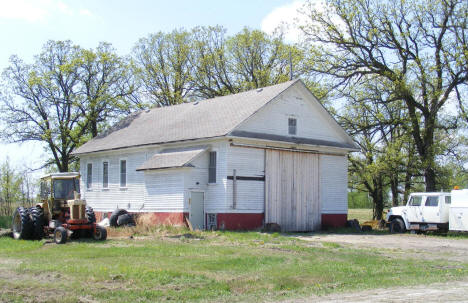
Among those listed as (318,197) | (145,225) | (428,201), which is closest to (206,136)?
(145,225)

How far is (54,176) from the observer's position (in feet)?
75.6

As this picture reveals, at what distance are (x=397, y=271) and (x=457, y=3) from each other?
23.8 metres

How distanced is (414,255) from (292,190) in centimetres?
1187

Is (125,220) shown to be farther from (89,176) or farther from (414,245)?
(414,245)

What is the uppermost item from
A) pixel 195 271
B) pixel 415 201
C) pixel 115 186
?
pixel 115 186

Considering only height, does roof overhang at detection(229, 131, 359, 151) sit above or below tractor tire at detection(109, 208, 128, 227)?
above

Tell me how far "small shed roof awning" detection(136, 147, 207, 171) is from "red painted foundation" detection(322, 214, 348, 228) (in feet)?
26.7

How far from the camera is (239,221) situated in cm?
2783

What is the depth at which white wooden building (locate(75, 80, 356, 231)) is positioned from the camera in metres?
27.9

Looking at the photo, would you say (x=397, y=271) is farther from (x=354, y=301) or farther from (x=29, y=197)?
(x=29, y=197)

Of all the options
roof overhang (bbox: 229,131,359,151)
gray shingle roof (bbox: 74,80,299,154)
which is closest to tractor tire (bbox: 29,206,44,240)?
gray shingle roof (bbox: 74,80,299,154)

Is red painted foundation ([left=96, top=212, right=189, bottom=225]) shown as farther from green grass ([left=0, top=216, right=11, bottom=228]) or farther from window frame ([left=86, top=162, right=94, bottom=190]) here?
green grass ([left=0, top=216, right=11, bottom=228])

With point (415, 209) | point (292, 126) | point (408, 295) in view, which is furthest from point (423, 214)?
point (408, 295)

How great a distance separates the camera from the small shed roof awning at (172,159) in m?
27.9
